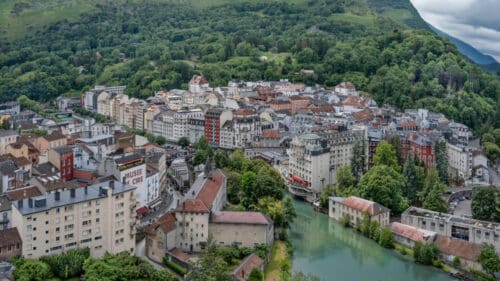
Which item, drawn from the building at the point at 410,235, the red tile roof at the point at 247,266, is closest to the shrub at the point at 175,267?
the red tile roof at the point at 247,266

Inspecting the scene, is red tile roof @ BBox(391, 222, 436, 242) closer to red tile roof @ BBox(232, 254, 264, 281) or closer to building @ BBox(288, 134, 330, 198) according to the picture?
building @ BBox(288, 134, 330, 198)

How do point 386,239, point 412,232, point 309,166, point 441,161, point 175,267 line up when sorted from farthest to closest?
point 441,161
point 309,166
point 412,232
point 386,239
point 175,267

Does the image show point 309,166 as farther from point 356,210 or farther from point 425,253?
point 425,253

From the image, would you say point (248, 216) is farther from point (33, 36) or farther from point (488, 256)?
point (33, 36)

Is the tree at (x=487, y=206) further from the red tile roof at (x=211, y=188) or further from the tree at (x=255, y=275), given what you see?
the tree at (x=255, y=275)

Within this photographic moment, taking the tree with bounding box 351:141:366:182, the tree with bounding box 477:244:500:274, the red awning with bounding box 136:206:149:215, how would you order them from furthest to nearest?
the tree with bounding box 351:141:366:182 → the red awning with bounding box 136:206:149:215 → the tree with bounding box 477:244:500:274

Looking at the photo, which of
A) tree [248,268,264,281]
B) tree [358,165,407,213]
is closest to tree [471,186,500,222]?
tree [358,165,407,213]

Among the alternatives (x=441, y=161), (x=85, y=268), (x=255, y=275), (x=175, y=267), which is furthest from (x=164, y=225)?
(x=441, y=161)
